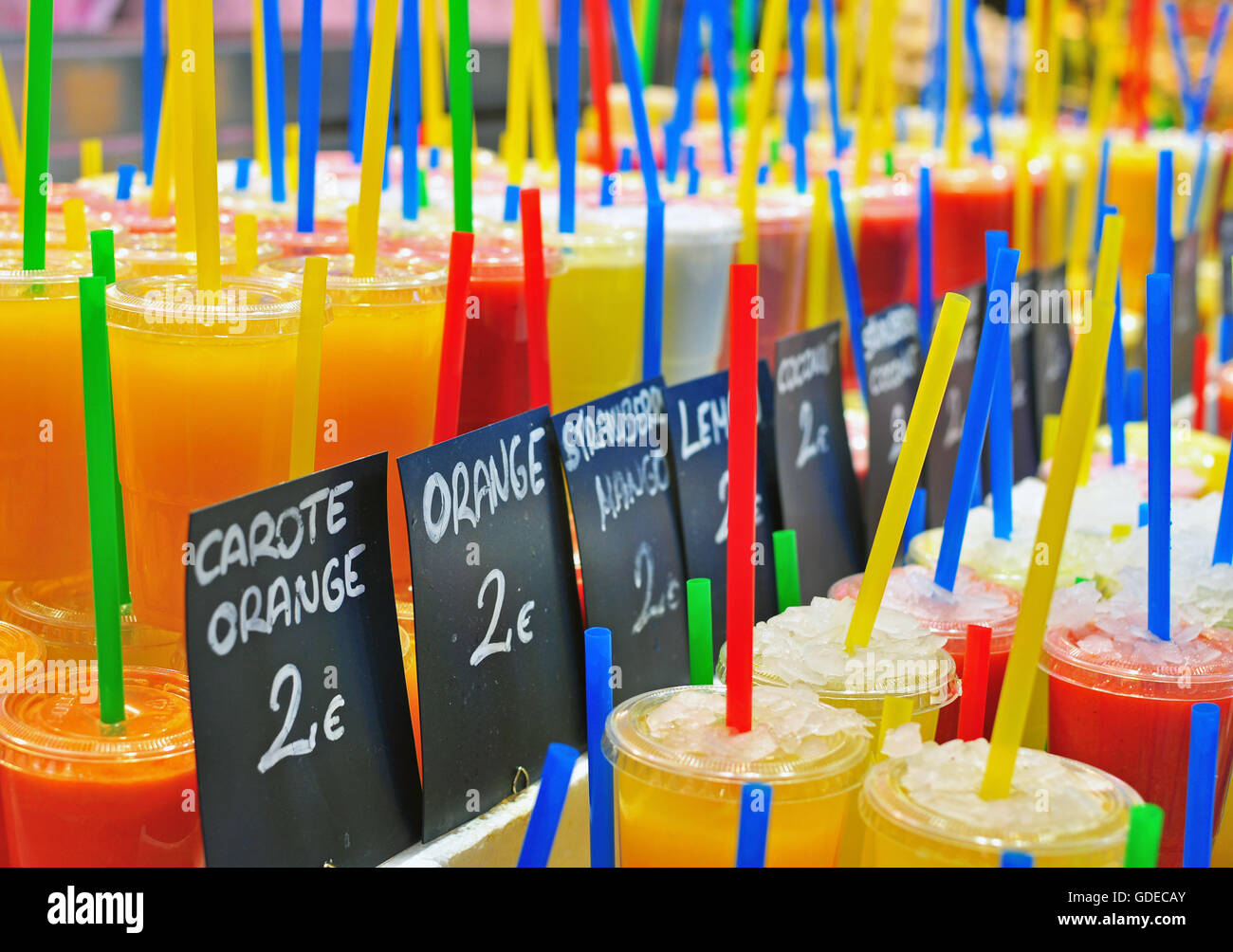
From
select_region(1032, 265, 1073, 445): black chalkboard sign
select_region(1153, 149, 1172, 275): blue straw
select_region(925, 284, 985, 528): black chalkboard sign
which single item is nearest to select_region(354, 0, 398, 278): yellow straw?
select_region(925, 284, 985, 528): black chalkboard sign

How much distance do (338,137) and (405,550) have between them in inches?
108

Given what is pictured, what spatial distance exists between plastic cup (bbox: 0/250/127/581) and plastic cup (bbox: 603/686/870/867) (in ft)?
1.72

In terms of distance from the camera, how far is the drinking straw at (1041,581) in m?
0.85

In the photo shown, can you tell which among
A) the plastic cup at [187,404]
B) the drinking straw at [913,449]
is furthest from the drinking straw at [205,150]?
the drinking straw at [913,449]

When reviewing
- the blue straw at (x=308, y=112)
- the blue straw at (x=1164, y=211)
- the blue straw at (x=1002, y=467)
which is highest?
the blue straw at (x=308, y=112)

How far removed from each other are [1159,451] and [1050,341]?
3.49 ft

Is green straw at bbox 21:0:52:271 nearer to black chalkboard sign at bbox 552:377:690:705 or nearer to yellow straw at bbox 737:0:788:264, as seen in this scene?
black chalkboard sign at bbox 552:377:690:705

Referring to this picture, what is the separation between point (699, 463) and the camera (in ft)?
4.67

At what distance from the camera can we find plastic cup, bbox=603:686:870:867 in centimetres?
90

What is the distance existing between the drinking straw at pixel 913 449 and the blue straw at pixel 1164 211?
0.79m

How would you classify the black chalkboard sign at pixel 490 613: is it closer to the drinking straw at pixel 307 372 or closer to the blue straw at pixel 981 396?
the drinking straw at pixel 307 372

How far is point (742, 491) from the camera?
93cm

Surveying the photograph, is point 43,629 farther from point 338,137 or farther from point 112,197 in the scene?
point 338,137
